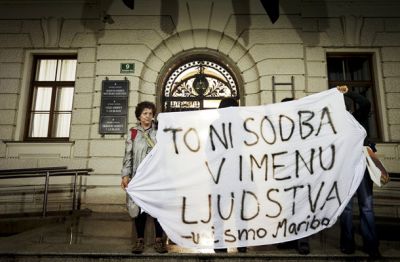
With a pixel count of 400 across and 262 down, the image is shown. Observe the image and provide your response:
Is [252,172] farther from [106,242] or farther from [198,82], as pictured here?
[198,82]

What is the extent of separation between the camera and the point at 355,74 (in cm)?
712

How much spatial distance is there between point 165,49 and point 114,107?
1.89 meters

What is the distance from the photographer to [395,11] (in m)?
7.03

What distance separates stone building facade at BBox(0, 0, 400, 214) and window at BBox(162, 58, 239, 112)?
A: 20 centimetres

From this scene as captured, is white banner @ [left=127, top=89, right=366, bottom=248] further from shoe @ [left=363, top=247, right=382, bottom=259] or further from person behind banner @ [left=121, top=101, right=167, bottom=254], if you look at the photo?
shoe @ [left=363, top=247, right=382, bottom=259]

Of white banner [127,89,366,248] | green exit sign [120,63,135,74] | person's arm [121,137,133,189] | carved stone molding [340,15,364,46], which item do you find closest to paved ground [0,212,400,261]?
white banner [127,89,366,248]

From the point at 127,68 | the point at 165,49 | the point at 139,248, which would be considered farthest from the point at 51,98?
the point at 139,248

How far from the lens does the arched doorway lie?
22.9ft

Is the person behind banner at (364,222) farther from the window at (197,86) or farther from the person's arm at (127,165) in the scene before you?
the window at (197,86)

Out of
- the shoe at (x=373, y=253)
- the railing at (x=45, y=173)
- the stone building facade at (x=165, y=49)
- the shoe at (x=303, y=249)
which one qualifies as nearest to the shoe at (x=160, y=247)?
the shoe at (x=303, y=249)

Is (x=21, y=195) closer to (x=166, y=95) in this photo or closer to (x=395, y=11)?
(x=166, y=95)

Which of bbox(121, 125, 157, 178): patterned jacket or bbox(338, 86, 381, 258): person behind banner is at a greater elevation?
bbox(121, 125, 157, 178): patterned jacket

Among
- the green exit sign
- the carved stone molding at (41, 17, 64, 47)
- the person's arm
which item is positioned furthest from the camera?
the carved stone molding at (41, 17, 64, 47)

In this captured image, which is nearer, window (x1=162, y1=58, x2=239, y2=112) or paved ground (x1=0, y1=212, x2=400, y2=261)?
paved ground (x1=0, y1=212, x2=400, y2=261)
